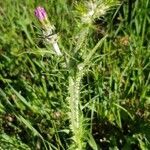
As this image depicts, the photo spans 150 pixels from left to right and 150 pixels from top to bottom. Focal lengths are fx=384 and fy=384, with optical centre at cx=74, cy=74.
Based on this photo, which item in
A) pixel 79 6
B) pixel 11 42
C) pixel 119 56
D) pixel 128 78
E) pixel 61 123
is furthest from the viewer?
pixel 11 42

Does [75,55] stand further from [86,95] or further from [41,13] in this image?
[86,95]

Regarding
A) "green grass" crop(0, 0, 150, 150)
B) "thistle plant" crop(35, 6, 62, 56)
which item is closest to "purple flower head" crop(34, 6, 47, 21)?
"thistle plant" crop(35, 6, 62, 56)

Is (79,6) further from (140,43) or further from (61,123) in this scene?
(140,43)

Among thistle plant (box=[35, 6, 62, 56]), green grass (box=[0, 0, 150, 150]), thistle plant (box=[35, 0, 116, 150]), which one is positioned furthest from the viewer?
green grass (box=[0, 0, 150, 150])

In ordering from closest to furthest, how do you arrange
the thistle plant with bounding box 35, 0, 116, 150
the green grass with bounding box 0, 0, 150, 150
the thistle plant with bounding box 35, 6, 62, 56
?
the thistle plant with bounding box 35, 0, 116, 150
the thistle plant with bounding box 35, 6, 62, 56
the green grass with bounding box 0, 0, 150, 150

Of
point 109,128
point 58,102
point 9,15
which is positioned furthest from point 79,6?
point 9,15

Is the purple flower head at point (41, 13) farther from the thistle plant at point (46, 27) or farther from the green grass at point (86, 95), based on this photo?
the green grass at point (86, 95)

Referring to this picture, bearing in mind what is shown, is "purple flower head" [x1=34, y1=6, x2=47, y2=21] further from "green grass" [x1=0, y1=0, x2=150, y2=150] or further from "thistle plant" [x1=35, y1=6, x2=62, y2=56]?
"green grass" [x1=0, y1=0, x2=150, y2=150]

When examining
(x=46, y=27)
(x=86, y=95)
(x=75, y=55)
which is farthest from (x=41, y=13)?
(x=86, y=95)

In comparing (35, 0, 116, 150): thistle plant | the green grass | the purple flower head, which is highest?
the purple flower head
